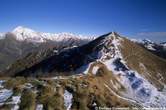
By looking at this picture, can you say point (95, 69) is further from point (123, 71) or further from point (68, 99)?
point (68, 99)

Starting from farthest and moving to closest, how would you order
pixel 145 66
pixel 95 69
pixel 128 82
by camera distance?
1. pixel 145 66
2. pixel 95 69
3. pixel 128 82

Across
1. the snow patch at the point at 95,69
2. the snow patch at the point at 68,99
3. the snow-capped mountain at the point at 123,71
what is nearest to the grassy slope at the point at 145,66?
the snow-capped mountain at the point at 123,71

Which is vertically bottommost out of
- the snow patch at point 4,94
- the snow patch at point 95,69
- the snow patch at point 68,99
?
the snow patch at point 68,99

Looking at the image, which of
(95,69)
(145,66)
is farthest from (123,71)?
(145,66)

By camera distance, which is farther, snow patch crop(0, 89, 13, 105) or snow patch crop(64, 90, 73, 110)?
snow patch crop(64, 90, 73, 110)

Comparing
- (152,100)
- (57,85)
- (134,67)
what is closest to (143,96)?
(152,100)

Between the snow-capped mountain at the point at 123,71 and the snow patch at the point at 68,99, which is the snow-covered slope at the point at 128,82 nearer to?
the snow-capped mountain at the point at 123,71

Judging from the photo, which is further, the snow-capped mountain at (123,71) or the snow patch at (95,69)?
the snow patch at (95,69)

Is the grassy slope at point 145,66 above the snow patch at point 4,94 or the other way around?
above

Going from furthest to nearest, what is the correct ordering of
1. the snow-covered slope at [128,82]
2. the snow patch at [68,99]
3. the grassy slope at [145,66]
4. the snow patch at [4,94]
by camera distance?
the grassy slope at [145,66] < the snow-covered slope at [128,82] < the snow patch at [68,99] < the snow patch at [4,94]

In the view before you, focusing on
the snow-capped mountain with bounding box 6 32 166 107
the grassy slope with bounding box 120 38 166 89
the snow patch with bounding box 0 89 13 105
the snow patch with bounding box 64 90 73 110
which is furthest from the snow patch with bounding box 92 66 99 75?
the snow patch with bounding box 0 89 13 105

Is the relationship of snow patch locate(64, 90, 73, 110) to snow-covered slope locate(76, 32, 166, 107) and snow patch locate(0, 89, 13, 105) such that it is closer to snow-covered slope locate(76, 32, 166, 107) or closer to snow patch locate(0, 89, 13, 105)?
snow patch locate(0, 89, 13, 105)
